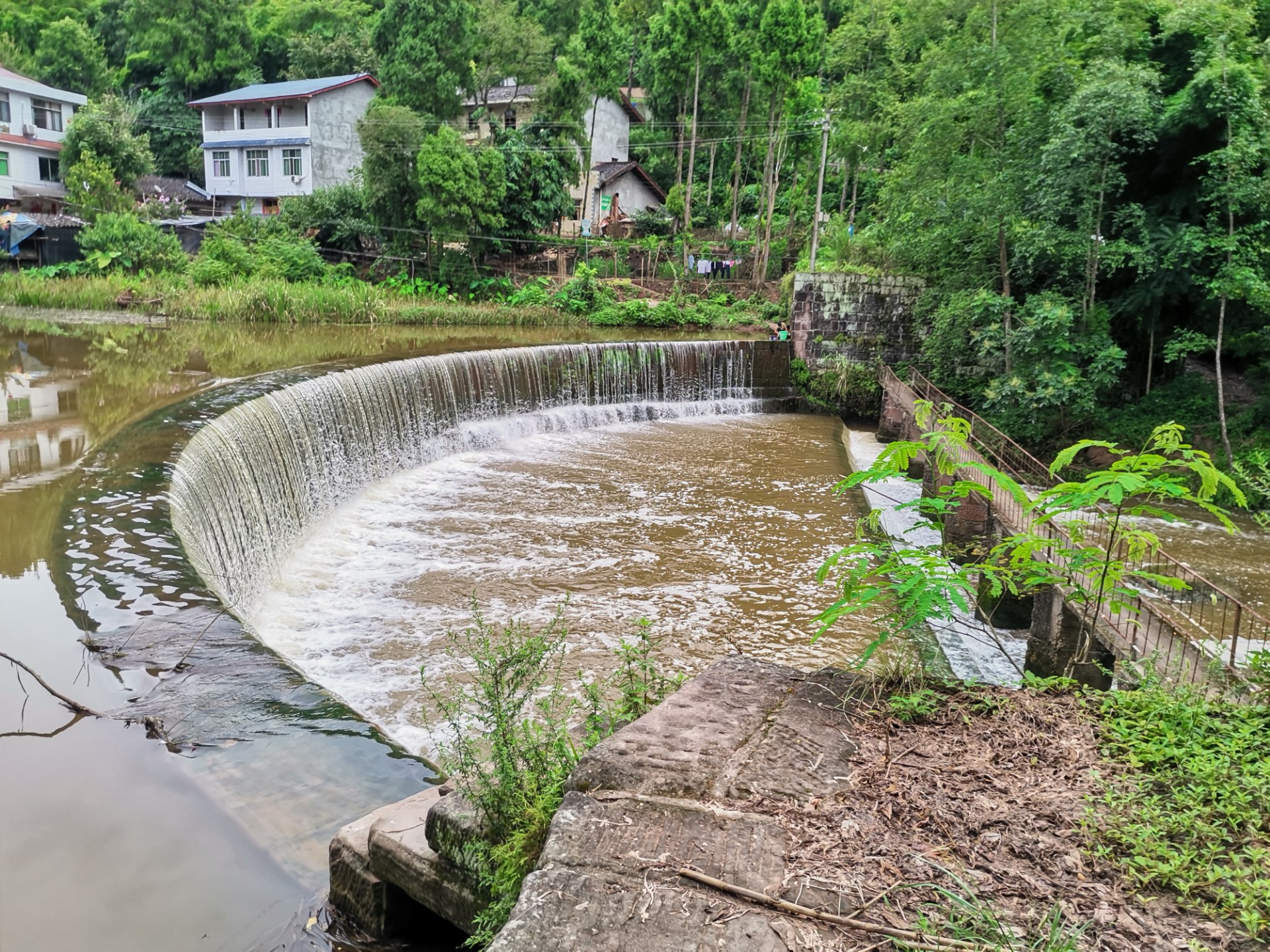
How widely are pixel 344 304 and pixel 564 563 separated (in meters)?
16.6

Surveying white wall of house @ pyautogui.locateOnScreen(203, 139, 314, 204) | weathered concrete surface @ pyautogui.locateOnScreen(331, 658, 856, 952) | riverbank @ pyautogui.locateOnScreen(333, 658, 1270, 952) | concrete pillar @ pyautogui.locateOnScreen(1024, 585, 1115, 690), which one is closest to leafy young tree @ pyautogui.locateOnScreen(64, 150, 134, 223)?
white wall of house @ pyautogui.locateOnScreen(203, 139, 314, 204)

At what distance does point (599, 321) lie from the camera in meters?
27.4

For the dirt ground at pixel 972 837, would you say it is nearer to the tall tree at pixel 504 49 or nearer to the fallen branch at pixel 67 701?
the fallen branch at pixel 67 701

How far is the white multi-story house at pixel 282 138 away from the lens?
35.9 meters

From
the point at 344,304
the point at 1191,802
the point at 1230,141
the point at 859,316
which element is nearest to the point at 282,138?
the point at 344,304

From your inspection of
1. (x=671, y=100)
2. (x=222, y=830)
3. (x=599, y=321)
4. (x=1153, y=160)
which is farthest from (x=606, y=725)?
(x=671, y=100)

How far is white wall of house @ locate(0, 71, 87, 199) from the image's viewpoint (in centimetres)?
3625

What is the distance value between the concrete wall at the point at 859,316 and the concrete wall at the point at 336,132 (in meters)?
23.3

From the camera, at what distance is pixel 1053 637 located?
293 inches

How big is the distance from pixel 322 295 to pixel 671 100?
899 inches

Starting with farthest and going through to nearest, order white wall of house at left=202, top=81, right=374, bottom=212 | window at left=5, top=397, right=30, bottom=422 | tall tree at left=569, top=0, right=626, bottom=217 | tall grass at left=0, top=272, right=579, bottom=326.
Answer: white wall of house at left=202, top=81, right=374, bottom=212 → tall tree at left=569, top=0, right=626, bottom=217 → tall grass at left=0, top=272, right=579, bottom=326 → window at left=5, top=397, right=30, bottom=422

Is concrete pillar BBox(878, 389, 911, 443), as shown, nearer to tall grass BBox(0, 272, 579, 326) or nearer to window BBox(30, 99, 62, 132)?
tall grass BBox(0, 272, 579, 326)

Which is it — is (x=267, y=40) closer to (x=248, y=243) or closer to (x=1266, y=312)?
(x=248, y=243)

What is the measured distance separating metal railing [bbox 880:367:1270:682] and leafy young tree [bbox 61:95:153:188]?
33.5m
